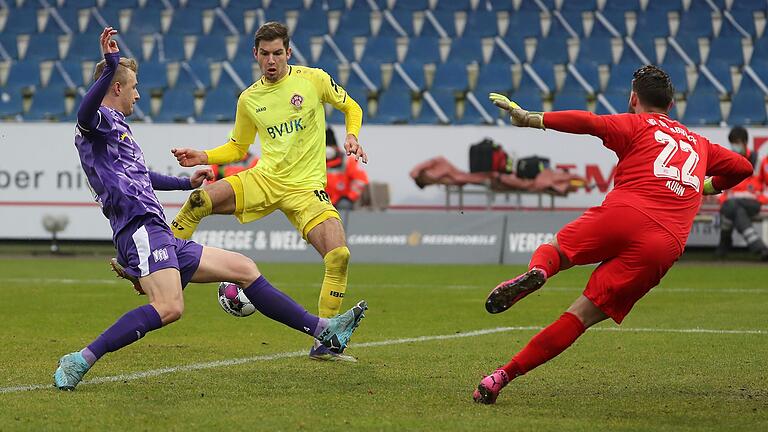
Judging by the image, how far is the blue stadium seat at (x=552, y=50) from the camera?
23.8 meters

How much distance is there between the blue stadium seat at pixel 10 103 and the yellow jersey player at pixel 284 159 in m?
15.4

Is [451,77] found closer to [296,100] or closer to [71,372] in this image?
[296,100]

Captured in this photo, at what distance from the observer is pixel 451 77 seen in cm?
2331

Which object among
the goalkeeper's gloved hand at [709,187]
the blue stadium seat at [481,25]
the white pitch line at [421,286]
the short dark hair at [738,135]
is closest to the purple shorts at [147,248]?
the goalkeeper's gloved hand at [709,187]

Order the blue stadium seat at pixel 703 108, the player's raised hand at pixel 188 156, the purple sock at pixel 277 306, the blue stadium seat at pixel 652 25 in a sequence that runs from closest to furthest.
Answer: the purple sock at pixel 277 306
the player's raised hand at pixel 188 156
the blue stadium seat at pixel 703 108
the blue stadium seat at pixel 652 25

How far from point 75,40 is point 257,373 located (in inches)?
735

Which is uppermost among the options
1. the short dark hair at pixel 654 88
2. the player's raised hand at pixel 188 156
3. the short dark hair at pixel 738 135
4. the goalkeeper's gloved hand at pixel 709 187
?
the short dark hair at pixel 654 88

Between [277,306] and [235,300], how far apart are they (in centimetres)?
90

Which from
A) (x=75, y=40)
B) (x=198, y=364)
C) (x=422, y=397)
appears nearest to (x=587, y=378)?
(x=422, y=397)

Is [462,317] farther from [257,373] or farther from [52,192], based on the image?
[52,192]

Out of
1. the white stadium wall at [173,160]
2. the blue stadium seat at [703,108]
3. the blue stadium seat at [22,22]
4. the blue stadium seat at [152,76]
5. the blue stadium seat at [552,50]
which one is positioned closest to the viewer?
the white stadium wall at [173,160]

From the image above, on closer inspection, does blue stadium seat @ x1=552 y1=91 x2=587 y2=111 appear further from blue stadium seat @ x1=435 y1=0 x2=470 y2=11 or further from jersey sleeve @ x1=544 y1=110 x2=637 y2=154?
jersey sleeve @ x1=544 y1=110 x2=637 y2=154

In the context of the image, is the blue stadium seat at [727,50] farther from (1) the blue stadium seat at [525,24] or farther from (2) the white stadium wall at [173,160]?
(2) the white stadium wall at [173,160]

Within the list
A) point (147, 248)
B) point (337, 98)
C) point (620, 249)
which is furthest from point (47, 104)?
point (620, 249)
